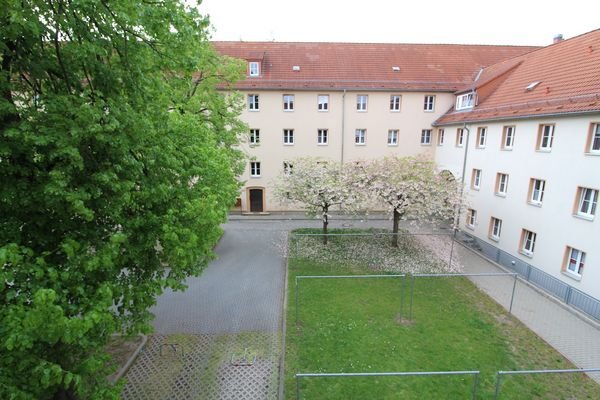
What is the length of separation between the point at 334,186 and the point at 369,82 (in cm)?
1185

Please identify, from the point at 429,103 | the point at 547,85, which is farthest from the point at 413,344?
the point at 429,103

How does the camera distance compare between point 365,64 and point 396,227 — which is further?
point 365,64

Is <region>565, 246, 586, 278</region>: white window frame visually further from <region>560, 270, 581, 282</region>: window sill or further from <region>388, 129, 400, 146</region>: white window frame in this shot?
<region>388, 129, 400, 146</region>: white window frame

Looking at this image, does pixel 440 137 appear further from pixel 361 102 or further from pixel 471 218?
pixel 471 218

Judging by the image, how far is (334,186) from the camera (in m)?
17.7

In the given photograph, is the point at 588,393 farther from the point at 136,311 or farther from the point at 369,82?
the point at 369,82

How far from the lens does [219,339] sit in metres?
10.8

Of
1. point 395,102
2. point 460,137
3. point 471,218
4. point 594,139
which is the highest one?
point 395,102

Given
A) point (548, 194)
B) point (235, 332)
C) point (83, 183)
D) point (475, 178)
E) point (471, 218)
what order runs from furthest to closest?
point (471, 218), point (475, 178), point (548, 194), point (235, 332), point (83, 183)

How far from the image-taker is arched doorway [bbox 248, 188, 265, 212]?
27.0 meters

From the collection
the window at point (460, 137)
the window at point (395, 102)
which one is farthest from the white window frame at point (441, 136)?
the window at point (395, 102)

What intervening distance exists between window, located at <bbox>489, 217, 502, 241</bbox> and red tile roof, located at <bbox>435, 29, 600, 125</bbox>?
5.58 m

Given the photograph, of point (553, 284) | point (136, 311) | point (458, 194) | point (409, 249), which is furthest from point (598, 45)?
point (136, 311)

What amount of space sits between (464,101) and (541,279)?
13.6 m
